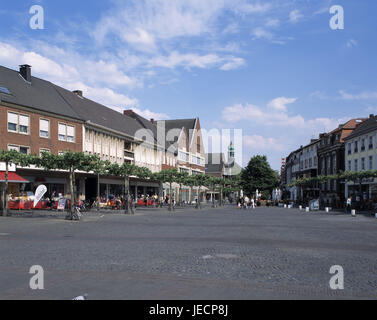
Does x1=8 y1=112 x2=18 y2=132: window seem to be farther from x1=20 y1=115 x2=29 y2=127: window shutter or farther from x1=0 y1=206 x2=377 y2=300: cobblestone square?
x1=0 y1=206 x2=377 y2=300: cobblestone square

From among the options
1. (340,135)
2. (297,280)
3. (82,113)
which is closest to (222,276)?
(297,280)

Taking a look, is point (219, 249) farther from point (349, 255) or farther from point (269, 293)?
point (269, 293)

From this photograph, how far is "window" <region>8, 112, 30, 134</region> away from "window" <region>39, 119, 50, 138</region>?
155 cm

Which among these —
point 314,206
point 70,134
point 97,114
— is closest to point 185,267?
point 70,134

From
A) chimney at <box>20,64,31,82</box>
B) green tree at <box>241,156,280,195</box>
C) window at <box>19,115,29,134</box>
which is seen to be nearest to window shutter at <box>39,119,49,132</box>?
window at <box>19,115,29,134</box>

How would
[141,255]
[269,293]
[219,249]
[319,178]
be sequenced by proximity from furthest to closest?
[319,178], [219,249], [141,255], [269,293]

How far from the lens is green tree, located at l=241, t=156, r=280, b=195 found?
279 ft

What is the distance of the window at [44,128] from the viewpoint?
35875 mm

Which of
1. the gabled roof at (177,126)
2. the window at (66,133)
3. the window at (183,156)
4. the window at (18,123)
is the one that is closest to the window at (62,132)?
the window at (66,133)

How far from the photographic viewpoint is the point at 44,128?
36.4m

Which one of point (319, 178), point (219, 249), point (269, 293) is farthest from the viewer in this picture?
point (319, 178)

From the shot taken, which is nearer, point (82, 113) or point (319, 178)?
point (82, 113)

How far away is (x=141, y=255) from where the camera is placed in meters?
10.3
